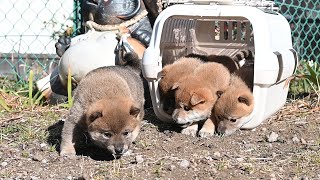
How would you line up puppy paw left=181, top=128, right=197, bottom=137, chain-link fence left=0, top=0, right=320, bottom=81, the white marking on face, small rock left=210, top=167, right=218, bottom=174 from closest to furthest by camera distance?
small rock left=210, top=167, right=218, bottom=174 → the white marking on face → puppy paw left=181, top=128, right=197, bottom=137 → chain-link fence left=0, top=0, right=320, bottom=81

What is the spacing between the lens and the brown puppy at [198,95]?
5066 mm

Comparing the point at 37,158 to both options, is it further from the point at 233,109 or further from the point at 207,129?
the point at 233,109

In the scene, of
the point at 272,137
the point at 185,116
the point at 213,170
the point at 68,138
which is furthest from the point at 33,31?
the point at 213,170

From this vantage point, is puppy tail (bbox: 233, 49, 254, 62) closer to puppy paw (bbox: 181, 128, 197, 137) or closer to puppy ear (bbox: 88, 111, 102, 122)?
puppy paw (bbox: 181, 128, 197, 137)

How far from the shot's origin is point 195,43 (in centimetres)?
661

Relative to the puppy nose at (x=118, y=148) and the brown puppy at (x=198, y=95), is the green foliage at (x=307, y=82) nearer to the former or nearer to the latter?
the brown puppy at (x=198, y=95)

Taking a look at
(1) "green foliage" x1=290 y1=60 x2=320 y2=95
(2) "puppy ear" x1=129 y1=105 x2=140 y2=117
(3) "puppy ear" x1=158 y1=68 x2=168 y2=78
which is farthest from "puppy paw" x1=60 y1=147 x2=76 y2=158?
(1) "green foliage" x1=290 y1=60 x2=320 y2=95

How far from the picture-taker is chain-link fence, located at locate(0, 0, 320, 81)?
784 cm

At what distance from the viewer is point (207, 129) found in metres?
5.18

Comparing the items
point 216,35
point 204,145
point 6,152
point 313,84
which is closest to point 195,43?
point 216,35

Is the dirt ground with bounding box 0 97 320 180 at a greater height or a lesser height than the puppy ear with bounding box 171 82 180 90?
lesser

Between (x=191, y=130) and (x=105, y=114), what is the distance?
3.56ft

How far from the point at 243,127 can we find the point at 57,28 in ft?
11.7

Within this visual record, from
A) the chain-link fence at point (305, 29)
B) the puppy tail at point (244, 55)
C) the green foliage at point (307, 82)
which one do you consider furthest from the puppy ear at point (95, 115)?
the chain-link fence at point (305, 29)
